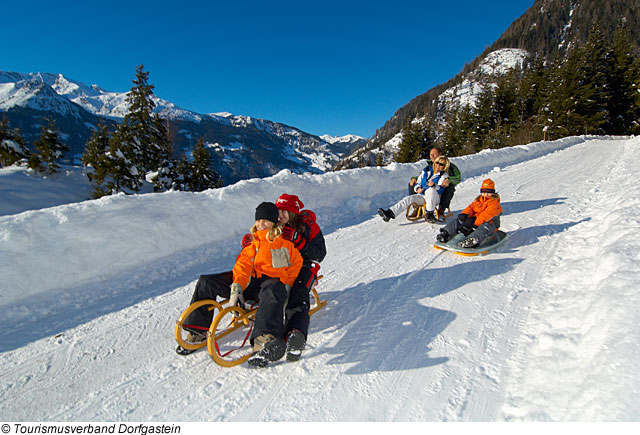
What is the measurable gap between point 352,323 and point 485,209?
321 centimetres

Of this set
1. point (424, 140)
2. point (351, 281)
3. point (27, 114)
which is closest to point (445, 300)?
point (351, 281)

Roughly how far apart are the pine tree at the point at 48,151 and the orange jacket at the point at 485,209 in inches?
961

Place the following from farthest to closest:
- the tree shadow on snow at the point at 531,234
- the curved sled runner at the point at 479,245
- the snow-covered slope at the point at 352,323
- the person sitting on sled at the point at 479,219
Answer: the tree shadow on snow at the point at 531,234
the person sitting on sled at the point at 479,219
the curved sled runner at the point at 479,245
the snow-covered slope at the point at 352,323

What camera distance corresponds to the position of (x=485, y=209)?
4.70m

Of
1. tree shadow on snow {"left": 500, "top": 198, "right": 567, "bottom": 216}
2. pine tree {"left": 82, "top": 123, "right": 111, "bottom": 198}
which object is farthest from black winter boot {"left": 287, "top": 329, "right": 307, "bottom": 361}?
pine tree {"left": 82, "top": 123, "right": 111, "bottom": 198}

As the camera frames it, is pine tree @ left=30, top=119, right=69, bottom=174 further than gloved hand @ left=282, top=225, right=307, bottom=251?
Yes

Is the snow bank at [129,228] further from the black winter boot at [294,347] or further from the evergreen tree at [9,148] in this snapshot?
the evergreen tree at [9,148]

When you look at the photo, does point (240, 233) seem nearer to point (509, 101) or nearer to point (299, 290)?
point (299, 290)

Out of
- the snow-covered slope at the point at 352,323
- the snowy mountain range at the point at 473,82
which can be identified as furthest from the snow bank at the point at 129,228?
the snowy mountain range at the point at 473,82

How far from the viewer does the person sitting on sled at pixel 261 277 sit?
8.38 ft

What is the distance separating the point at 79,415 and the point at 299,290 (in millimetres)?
1880

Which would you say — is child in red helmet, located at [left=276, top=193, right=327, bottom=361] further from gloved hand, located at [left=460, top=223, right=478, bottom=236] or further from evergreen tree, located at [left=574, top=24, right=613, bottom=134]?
evergreen tree, located at [left=574, top=24, right=613, bottom=134]

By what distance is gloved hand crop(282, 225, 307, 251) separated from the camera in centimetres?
291

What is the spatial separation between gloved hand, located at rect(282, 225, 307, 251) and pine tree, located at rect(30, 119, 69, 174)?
23226mm
